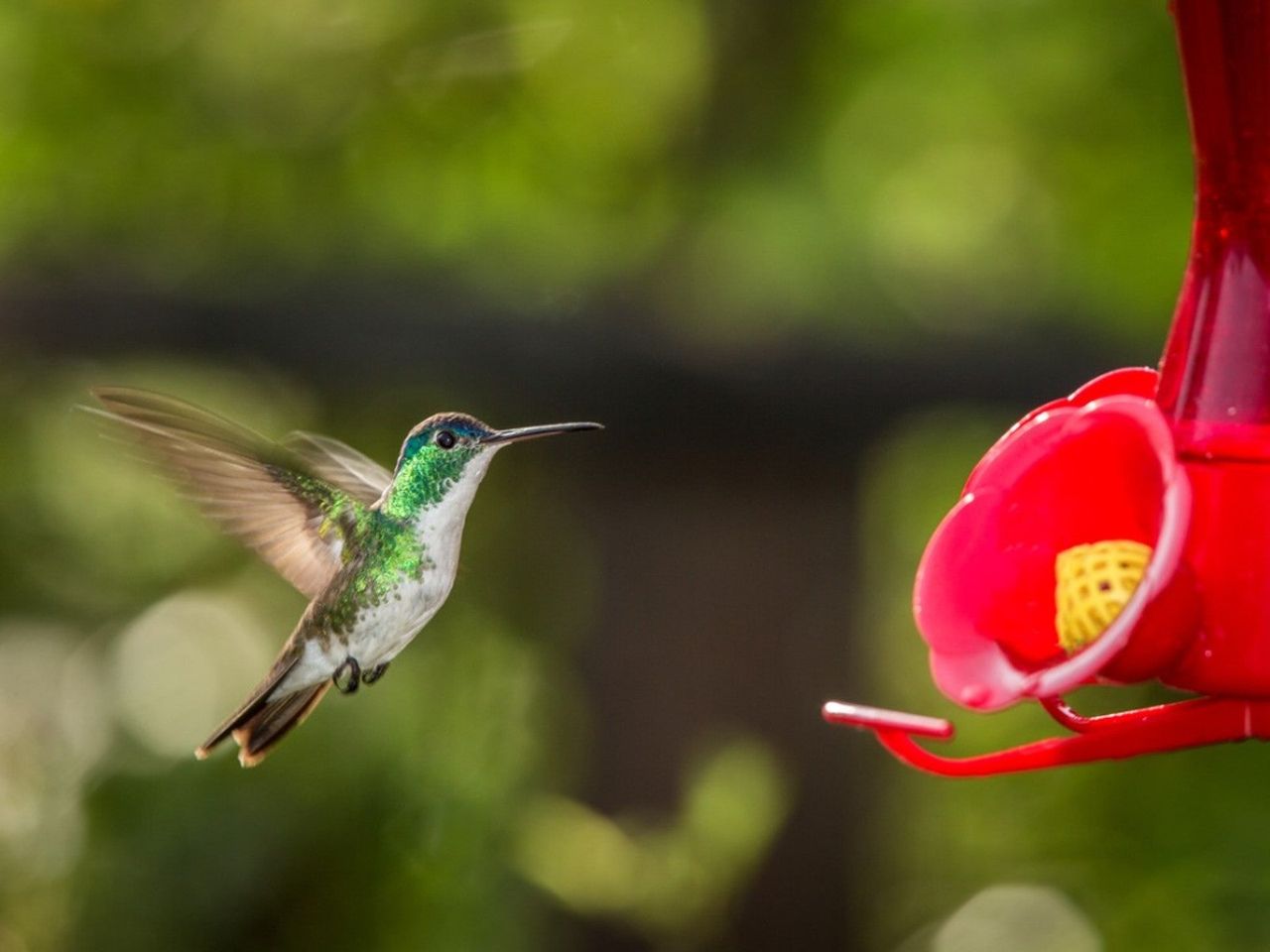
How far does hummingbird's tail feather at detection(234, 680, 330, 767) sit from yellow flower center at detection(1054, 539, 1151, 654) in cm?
119

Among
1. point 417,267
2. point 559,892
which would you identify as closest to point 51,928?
point 559,892

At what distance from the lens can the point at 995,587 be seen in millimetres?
2156

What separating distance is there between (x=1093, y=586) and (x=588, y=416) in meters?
2.18

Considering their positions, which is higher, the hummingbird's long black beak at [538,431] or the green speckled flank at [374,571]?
the hummingbird's long black beak at [538,431]

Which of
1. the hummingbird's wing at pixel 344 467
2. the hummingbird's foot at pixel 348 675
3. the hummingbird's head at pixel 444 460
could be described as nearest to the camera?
the hummingbird's head at pixel 444 460

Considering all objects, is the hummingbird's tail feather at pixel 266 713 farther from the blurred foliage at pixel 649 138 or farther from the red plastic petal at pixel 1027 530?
the blurred foliage at pixel 649 138

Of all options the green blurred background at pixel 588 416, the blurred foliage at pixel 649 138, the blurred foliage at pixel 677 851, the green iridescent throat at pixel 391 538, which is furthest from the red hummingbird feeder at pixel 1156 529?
the blurred foliage at pixel 649 138

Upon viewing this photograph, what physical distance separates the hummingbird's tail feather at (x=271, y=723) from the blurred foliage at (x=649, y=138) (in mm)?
3022

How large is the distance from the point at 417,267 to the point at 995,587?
3.12m

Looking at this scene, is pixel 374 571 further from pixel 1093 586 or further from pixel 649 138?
pixel 649 138

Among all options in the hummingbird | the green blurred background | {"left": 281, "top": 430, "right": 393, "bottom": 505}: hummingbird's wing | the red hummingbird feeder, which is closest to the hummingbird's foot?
the hummingbird

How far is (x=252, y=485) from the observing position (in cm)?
261

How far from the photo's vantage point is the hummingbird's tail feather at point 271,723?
258 cm

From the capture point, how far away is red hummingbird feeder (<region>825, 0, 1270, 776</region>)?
1876mm
